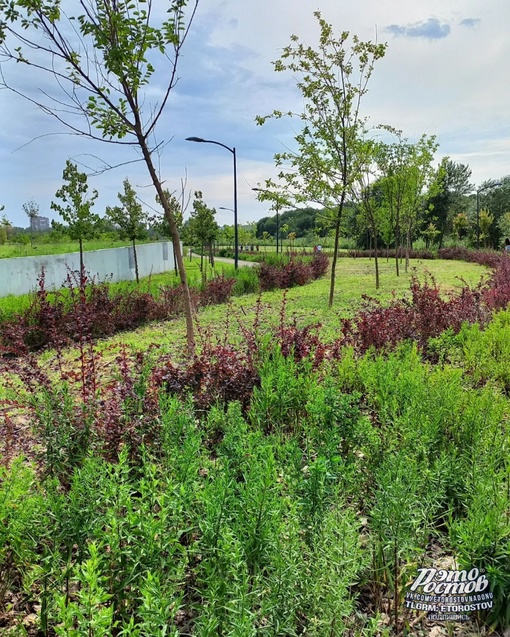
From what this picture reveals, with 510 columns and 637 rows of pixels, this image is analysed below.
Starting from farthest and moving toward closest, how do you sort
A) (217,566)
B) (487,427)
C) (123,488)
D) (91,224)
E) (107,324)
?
(91,224) → (107,324) → (487,427) → (123,488) → (217,566)

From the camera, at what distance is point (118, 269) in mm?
20469

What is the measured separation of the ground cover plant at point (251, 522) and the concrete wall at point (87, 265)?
25.4 ft

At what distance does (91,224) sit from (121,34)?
10.0 metres

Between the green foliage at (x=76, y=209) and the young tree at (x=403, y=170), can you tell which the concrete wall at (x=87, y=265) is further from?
the young tree at (x=403, y=170)

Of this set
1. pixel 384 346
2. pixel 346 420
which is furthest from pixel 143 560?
pixel 384 346

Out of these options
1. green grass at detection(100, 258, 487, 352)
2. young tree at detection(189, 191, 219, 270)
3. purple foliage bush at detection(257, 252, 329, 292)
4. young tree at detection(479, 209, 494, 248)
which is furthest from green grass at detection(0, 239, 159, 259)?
young tree at detection(479, 209, 494, 248)

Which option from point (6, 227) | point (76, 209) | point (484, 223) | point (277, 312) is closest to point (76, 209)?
point (76, 209)

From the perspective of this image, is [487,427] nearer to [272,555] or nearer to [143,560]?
[272,555]

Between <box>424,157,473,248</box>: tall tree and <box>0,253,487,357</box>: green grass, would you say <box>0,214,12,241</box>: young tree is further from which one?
<box>424,157,473,248</box>: tall tree

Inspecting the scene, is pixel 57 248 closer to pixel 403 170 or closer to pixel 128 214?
pixel 128 214

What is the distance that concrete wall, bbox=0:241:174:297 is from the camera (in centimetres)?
1446

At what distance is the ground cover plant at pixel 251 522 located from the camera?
4.97 ft

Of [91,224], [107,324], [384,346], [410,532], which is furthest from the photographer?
[91,224]

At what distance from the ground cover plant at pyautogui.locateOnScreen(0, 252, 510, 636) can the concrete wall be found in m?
7.76
